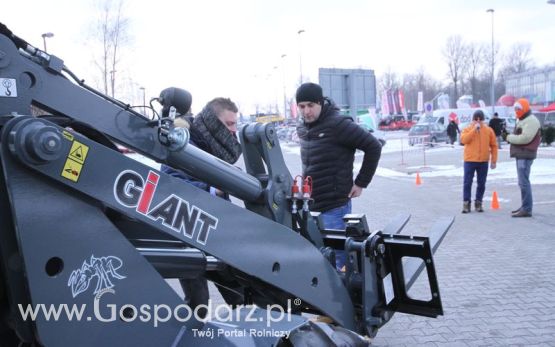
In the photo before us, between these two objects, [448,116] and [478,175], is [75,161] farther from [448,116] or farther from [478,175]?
[448,116]

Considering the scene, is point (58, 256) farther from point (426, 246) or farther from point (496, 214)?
point (496, 214)

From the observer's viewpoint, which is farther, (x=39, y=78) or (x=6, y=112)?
(x=39, y=78)

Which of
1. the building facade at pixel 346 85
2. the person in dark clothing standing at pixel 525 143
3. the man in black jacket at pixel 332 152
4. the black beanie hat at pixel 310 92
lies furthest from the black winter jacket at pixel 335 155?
the building facade at pixel 346 85

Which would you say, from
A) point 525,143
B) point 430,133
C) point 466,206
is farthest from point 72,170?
point 430,133

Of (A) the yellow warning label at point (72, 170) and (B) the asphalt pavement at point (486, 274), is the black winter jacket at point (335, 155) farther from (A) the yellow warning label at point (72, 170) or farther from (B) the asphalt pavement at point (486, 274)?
(A) the yellow warning label at point (72, 170)

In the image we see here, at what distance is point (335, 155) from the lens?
4.26m

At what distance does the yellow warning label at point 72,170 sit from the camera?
5.98 ft

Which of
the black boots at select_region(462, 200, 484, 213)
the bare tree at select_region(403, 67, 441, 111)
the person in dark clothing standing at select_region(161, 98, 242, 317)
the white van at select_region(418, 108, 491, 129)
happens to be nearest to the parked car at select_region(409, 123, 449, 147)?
the white van at select_region(418, 108, 491, 129)

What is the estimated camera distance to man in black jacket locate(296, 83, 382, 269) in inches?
166

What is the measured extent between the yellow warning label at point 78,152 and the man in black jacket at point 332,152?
252 cm

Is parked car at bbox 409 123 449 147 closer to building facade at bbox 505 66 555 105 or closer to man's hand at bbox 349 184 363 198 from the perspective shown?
man's hand at bbox 349 184 363 198

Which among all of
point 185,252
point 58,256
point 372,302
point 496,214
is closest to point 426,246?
point 372,302

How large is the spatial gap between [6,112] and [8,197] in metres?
0.31

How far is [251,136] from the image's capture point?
3188mm
